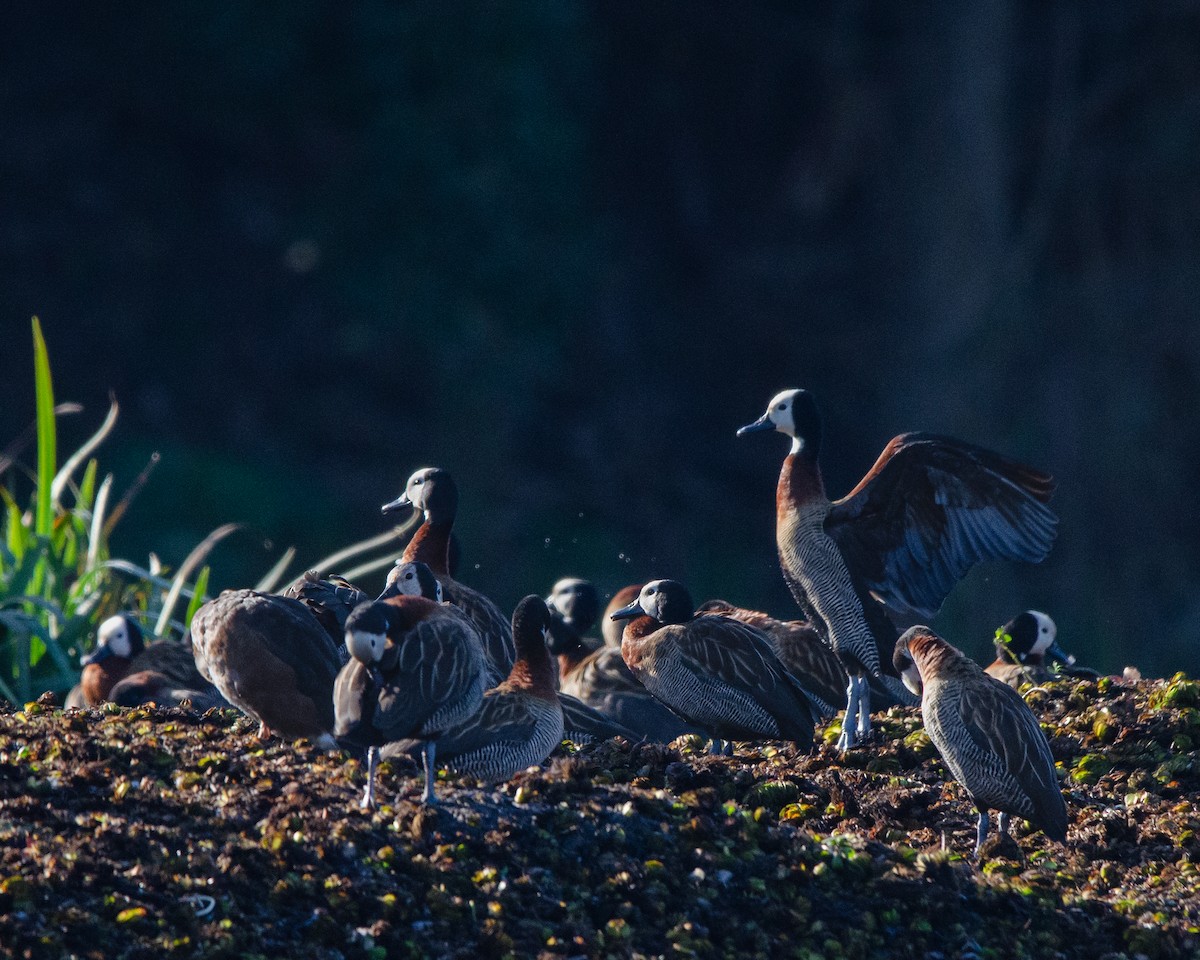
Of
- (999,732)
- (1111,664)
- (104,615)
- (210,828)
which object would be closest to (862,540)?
(999,732)

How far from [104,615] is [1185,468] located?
15.6 metres

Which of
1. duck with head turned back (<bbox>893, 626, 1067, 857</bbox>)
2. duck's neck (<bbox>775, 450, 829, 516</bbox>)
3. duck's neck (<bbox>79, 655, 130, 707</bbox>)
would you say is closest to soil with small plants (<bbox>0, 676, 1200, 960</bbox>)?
duck with head turned back (<bbox>893, 626, 1067, 857</bbox>)

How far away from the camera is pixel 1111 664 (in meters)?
19.4

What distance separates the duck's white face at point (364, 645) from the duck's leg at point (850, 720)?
2595mm

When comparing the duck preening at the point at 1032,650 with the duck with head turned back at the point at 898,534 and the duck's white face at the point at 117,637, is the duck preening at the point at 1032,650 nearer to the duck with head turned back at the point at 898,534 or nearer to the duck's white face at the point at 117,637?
the duck with head turned back at the point at 898,534

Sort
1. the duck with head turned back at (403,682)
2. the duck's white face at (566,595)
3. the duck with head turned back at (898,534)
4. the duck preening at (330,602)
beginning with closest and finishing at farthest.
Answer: the duck with head turned back at (403,682), the duck preening at (330,602), the duck with head turned back at (898,534), the duck's white face at (566,595)

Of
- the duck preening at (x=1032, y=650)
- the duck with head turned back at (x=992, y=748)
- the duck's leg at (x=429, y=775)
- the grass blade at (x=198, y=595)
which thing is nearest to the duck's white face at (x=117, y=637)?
the grass blade at (x=198, y=595)

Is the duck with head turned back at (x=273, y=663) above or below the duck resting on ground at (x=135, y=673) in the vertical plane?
below

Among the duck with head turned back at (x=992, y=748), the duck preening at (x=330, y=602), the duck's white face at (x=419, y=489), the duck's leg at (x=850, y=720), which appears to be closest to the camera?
the duck with head turned back at (x=992, y=748)

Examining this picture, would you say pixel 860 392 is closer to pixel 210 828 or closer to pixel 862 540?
pixel 862 540

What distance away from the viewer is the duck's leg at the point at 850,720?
8.13m

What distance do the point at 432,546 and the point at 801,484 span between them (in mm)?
2044

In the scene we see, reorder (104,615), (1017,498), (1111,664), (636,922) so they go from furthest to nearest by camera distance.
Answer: (1111,664) < (104,615) < (1017,498) < (636,922)

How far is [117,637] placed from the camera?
1016 centimetres
